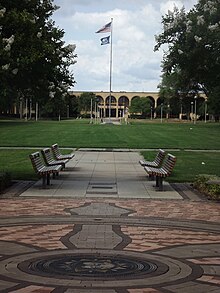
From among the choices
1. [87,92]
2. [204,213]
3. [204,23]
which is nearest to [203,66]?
[204,23]

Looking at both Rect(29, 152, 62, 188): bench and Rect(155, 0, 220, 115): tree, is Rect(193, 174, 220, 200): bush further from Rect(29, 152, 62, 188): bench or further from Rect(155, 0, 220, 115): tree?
Rect(155, 0, 220, 115): tree

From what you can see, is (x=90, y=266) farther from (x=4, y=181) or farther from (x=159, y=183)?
(x=159, y=183)

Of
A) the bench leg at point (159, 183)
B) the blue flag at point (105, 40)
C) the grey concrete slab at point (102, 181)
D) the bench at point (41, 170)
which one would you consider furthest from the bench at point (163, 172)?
the blue flag at point (105, 40)

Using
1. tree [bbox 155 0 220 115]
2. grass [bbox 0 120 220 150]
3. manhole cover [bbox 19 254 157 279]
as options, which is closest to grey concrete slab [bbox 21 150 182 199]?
manhole cover [bbox 19 254 157 279]

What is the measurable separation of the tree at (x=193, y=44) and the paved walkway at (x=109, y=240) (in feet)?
97.3

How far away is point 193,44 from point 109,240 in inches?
1629

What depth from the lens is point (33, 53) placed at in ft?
46.2

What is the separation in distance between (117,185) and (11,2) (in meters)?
5.46

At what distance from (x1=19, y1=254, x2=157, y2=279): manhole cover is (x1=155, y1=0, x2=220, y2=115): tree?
3550cm

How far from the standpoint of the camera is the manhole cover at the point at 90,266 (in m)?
6.85

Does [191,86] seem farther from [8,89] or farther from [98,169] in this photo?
[8,89]

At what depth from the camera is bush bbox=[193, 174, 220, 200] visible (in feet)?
46.4

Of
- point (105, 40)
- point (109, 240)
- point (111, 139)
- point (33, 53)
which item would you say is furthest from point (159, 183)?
point (105, 40)

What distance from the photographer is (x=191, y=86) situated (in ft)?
206
